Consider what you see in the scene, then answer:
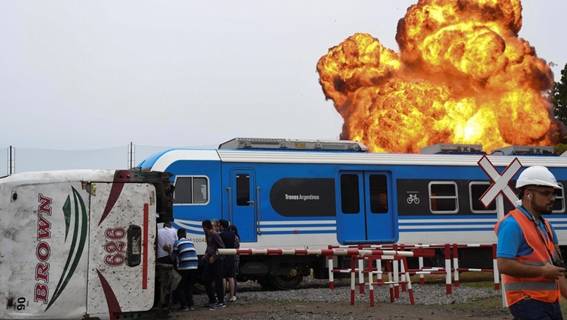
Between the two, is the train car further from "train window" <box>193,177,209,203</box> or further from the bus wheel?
the bus wheel

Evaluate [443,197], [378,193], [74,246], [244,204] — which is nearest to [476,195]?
[443,197]

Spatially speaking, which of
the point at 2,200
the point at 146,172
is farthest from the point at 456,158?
the point at 2,200

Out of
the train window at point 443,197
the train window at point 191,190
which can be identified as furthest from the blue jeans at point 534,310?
the train window at point 443,197

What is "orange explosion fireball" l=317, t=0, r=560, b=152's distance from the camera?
1147 inches

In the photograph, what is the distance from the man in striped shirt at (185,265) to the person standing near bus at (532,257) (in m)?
8.58

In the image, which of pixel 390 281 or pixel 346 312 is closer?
pixel 346 312

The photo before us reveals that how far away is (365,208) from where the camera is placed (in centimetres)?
1811

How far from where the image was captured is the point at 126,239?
9422 millimetres

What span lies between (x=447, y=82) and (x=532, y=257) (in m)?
26.9

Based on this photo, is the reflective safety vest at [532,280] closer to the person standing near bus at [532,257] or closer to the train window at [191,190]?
the person standing near bus at [532,257]

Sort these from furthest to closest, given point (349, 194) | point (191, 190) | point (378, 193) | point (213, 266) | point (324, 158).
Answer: point (378, 193) < point (349, 194) < point (324, 158) < point (191, 190) < point (213, 266)

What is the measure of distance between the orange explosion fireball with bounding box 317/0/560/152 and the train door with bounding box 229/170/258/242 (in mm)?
12734

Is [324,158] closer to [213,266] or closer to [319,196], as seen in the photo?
[319,196]

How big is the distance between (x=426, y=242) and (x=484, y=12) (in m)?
16.2
